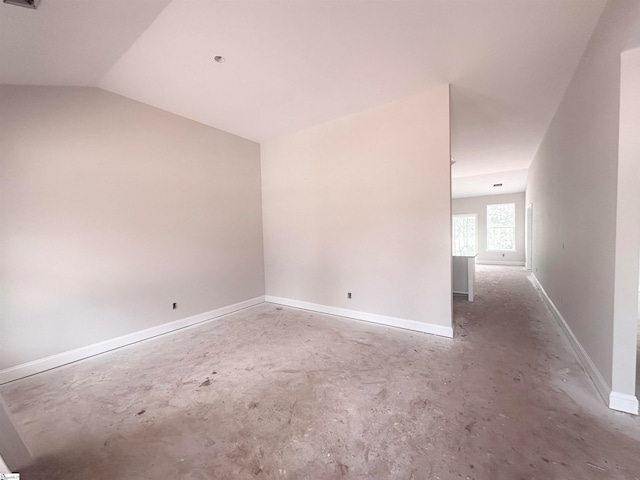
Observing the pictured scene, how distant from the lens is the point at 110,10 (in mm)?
1795

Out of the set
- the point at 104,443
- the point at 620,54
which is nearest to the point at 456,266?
the point at 620,54

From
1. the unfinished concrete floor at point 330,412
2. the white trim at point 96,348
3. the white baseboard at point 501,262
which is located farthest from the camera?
the white baseboard at point 501,262

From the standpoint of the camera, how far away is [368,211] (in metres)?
3.50

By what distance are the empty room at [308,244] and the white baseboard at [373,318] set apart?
0.03 m

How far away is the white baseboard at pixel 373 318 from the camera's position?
3.02 meters

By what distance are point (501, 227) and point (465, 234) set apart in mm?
1213

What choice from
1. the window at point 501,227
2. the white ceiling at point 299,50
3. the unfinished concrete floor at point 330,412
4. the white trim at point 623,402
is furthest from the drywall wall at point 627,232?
the window at point 501,227

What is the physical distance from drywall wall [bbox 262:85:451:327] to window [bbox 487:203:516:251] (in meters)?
8.33

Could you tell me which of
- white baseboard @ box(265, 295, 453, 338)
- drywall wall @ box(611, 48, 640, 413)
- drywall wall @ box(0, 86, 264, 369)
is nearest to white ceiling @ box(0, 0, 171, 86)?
drywall wall @ box(0, 86, 264, 369)

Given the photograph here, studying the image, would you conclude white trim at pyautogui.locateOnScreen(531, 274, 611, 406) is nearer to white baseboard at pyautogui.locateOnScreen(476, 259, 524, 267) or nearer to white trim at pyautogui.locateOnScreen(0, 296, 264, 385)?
white trim at pyautogui.locateOnScreen(0, 296, 264, 385)

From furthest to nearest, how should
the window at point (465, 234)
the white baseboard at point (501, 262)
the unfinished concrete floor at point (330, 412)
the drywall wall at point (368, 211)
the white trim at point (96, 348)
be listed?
the window at point (465, 234) < the white baseboard at point (501, 262) < the drywall wall at point (368, 211) < the white trim at point (96, 348) < the unfinished concrete floor at point (330, 412)

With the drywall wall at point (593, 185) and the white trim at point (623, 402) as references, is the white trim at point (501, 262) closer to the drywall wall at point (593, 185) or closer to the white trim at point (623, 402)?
the drywall wall at point (593, 185)

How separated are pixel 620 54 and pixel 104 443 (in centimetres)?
417

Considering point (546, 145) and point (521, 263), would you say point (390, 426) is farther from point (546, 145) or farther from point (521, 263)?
point (521, 263)
